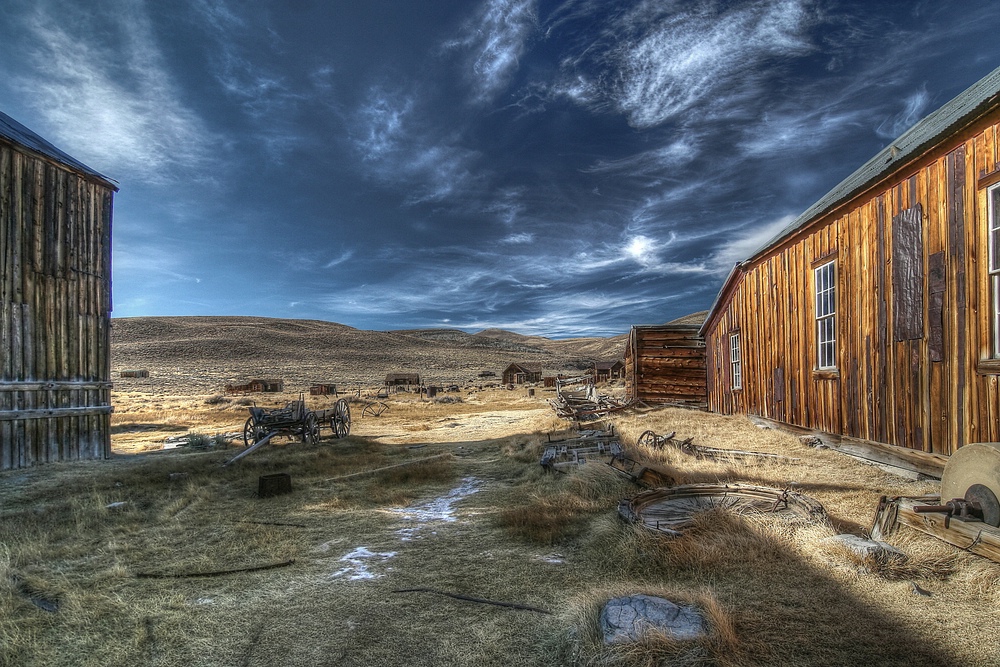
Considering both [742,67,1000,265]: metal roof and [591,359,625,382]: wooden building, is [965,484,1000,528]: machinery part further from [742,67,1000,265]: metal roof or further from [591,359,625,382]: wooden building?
[591,359,625,382]: wooden building

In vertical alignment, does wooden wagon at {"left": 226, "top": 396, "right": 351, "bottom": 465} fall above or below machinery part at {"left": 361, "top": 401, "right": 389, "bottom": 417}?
above

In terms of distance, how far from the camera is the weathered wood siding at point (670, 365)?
57.7 ft

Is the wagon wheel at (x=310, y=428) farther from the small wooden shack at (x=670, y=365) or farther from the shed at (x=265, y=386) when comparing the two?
the shed at (x=265, y=386)

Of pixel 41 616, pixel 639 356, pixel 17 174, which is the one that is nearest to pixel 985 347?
pixel 41 616

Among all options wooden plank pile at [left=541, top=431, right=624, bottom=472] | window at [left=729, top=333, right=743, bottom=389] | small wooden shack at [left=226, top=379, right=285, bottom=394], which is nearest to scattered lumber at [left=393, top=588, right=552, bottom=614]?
wooden plank pile at [left=541, top=431, right=624, bottom=472]

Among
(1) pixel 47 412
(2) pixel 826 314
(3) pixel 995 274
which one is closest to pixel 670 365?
(2) pixel 826 314

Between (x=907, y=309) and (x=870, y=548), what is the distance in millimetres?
4173

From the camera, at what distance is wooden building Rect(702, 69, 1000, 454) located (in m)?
5.54

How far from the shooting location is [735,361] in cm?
1366

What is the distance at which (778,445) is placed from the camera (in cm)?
897

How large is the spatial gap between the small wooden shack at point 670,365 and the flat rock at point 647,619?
14938 millimetres

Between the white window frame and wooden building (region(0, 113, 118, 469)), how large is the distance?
596 inches

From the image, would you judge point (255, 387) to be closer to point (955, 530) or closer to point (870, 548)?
point (870, 548)

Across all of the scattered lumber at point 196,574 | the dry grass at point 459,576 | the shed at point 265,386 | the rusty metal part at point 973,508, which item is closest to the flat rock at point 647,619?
the dry grass at point 459,576
